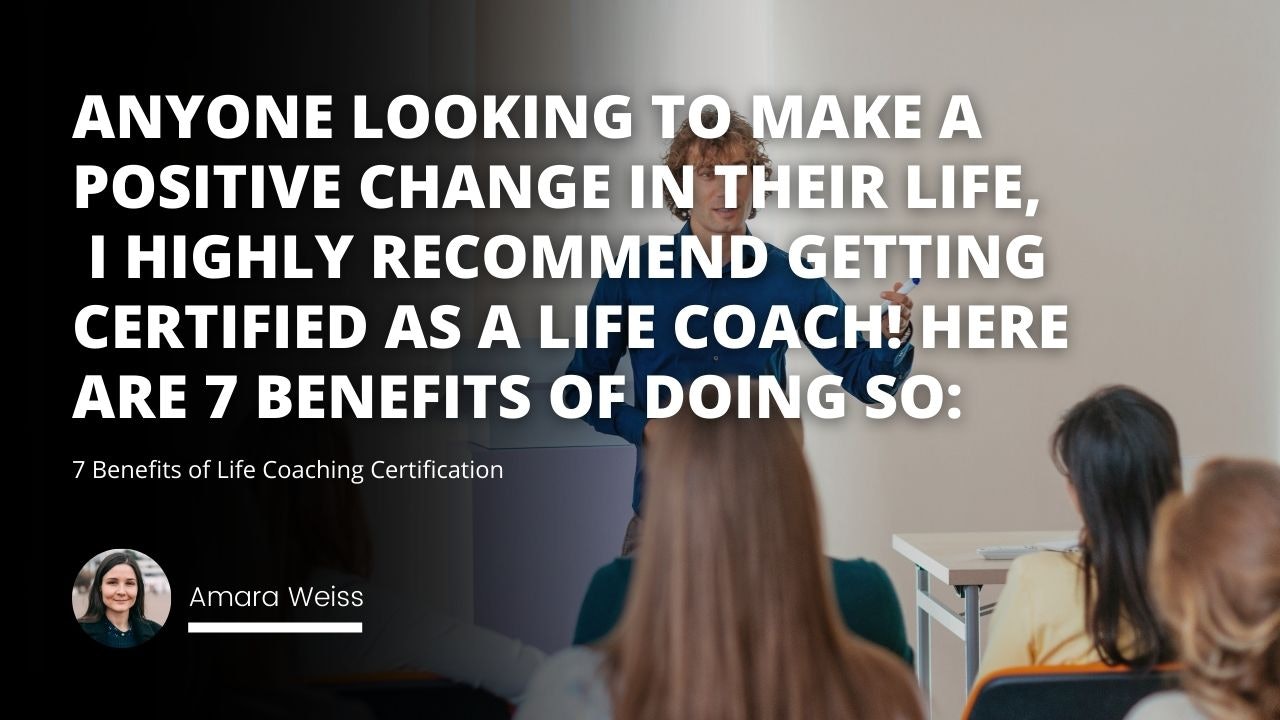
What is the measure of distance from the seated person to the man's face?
1413 millimetres

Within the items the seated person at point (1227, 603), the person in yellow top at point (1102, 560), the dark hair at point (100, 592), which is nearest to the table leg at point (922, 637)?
the person in yellow top at point (1102, 560)

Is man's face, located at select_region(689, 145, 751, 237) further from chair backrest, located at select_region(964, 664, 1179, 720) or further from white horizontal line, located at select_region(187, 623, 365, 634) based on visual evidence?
chair backrest, located at select_region(964, 664, 1179, 720)

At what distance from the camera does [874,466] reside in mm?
3574

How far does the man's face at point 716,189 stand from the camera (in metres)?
2.39

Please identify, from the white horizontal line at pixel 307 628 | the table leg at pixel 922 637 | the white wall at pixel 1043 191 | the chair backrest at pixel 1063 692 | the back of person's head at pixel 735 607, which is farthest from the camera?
the white wall at pixel 1043 191

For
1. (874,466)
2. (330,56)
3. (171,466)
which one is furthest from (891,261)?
(171,466)

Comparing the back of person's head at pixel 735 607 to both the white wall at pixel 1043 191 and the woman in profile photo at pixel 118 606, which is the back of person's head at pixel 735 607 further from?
the white wall at pixel 1043 191

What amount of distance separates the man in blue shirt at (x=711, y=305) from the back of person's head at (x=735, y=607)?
1.26 metres

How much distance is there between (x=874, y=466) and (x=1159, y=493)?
2075 mm

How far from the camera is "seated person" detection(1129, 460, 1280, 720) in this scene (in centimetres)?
106

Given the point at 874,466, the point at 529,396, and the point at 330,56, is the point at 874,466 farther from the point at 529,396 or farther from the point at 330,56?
the point at 330,56

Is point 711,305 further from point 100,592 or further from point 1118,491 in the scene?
point 100,592

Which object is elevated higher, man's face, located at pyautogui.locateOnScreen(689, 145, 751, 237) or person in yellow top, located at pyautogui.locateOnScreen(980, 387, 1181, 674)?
man's face, located at pyautogui.locateOnScreen(689, 145, 751, 237)

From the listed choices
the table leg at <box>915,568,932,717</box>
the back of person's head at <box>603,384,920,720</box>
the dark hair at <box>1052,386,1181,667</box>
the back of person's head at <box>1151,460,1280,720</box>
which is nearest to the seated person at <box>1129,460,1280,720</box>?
the back of person's head at <box>1151,460,1280,720</box>
